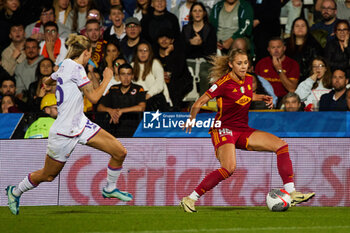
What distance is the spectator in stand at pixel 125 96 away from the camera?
12047 millimetres

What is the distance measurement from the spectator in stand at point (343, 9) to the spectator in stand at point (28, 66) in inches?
257

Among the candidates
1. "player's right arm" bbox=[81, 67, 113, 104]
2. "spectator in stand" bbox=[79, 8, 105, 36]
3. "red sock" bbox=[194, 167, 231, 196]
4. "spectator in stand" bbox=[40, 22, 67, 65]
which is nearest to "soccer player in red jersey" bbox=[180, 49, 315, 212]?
"red sock" bbox=[194, 167, 231, 196]

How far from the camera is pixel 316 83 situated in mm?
12469

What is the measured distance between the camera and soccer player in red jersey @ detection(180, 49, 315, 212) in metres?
8.48

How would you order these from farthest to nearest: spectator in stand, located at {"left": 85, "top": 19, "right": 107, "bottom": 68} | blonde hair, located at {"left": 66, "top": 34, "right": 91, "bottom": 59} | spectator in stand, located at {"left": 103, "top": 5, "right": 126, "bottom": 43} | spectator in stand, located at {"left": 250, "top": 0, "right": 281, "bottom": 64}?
spectator in stand, located at {"left": 103, "top": 5, "right": 126, "bottom": 43}, spectator in stand, located at {"left": 85, "top": 19, "right": 107, "bottom": 68}, spectator in stand, located at {"left": 250, "top": 0, "right": 281, "bottom": 64}, blonde hair, located at {"left": 66, "top": 34, "right": 91, "bottom": 59}

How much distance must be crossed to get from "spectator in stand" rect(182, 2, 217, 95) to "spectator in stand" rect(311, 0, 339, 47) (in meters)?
2.08

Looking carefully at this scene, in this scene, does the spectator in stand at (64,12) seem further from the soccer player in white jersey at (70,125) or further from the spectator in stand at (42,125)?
the soccer player in white jersey at (70,125)

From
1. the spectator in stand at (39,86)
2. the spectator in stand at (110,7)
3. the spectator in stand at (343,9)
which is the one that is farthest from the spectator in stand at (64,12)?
the spectator in stand at (343,9)

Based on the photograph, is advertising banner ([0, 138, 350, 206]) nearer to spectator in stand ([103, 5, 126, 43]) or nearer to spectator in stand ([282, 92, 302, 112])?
spectator in stand ([282, 92, 302, 112])

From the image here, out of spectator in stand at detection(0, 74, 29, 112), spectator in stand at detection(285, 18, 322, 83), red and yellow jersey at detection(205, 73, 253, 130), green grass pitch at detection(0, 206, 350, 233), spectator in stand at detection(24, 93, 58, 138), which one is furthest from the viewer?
spectator in stand at detection(0, 74, 29, 112)

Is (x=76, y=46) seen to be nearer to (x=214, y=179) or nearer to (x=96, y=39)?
(x=214, y=179)

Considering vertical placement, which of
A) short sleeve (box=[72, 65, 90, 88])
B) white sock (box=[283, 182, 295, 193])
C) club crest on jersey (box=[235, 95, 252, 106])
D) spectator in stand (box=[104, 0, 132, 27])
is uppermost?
spectator in stand (box=[104, 0, 132, 27])

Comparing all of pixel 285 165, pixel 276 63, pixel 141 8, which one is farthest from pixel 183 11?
pixel 285 165

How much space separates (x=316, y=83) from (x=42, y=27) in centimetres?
674
